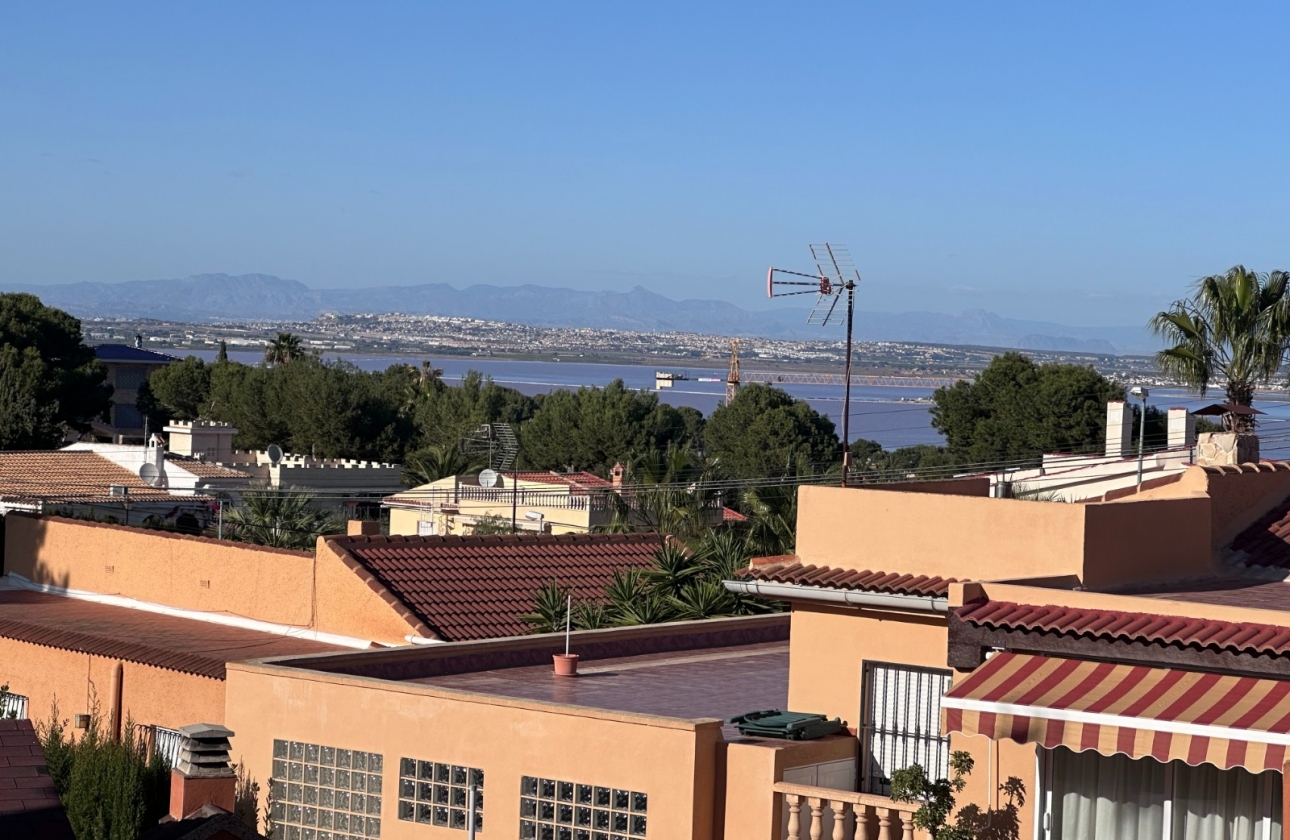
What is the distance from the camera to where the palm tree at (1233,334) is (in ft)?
83.1

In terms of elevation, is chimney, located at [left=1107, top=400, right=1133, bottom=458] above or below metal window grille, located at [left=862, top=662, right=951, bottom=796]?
above

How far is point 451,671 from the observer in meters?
16.2

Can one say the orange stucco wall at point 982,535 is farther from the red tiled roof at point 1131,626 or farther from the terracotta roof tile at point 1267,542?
the terracotta roof tile at point 1267,542

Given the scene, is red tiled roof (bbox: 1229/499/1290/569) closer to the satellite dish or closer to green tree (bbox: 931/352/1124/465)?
the satellite dish

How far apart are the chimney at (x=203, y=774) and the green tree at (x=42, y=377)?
63.7 m

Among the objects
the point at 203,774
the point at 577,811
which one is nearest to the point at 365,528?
the point at 203,774

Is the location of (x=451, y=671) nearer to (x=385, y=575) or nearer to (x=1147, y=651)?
(x=385, y=575)

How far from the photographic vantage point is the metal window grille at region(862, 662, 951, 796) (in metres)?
12.4

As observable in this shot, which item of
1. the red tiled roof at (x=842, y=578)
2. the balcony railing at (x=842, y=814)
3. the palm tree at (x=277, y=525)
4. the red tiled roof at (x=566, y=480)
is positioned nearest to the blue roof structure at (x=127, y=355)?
the red tiled roof at (x=566, y=480)

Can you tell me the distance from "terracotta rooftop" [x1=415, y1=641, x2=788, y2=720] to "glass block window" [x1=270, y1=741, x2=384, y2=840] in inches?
58.6

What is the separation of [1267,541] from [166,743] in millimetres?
11532

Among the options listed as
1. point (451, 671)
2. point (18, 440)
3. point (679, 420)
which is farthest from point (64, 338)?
point (451, 671)

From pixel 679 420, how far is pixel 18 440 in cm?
3568

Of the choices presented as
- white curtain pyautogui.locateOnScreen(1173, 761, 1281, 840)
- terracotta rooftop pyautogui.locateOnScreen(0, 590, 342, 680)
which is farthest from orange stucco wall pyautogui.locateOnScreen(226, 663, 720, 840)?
terracotta rooftop pyautogui.locateOnScreen(0, 590, 342, 680)
